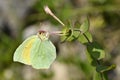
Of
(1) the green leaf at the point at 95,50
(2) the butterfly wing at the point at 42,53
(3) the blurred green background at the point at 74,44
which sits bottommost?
(3) the blurred green background at the point at 74,44

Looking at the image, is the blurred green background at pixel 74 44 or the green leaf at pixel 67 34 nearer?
the green leaf at pixel 67 34

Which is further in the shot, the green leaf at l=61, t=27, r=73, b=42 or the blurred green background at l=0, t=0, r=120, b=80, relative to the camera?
the blurred green background at l=0, t=0, r=120, b=80

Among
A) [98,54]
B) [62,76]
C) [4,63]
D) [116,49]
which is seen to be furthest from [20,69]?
[98,54]

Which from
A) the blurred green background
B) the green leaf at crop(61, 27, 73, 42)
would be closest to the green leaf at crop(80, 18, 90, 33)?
the green leaf at crop(61, 27, 73, 42)

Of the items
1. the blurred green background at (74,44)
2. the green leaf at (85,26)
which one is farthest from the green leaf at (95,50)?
the blurred green background at (74,44)

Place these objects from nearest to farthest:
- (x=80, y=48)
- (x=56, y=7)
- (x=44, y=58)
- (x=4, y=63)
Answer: (x=44, y=58) → (x=56, y=7) → (x=4, y=63) → (x=80, y=48)

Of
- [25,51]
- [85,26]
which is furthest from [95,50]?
[25,51]

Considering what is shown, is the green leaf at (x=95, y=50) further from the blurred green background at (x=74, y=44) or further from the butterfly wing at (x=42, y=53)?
the blurred green background at (x=74, y=44)

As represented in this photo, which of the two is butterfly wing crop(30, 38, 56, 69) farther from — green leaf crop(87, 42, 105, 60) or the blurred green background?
the blurred green background

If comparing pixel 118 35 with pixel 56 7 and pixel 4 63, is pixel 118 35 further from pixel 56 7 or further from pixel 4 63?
pixel 4 63
